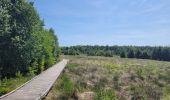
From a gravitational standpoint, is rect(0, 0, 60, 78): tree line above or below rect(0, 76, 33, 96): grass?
above

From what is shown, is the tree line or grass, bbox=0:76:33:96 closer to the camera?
grass, bbox=0:76:33:96

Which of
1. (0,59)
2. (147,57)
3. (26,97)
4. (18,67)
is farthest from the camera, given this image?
(147,57)

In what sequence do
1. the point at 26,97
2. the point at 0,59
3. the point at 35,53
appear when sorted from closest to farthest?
the point at 26,97 < the point at 0,59 < the point at 35,53

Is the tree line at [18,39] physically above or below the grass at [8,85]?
above

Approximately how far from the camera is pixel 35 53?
3947 cm

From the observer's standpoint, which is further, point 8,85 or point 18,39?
point 18,39

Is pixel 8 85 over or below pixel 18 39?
below

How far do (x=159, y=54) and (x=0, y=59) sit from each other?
123 metres

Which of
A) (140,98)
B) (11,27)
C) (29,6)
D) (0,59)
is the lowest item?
(140,98)

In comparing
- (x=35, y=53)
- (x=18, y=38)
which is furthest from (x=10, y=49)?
(x=35, y=53)

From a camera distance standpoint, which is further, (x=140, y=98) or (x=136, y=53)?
(x=136, y=53)

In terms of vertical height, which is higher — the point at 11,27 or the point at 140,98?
the point at 11,27

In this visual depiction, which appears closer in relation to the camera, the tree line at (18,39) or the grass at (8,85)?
the grass at (8,85)

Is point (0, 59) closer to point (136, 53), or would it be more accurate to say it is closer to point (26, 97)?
point (26, 97)
